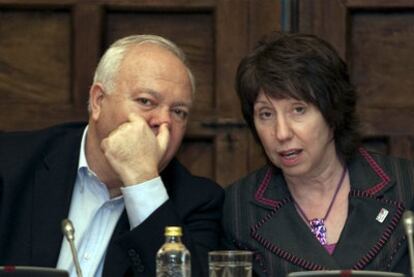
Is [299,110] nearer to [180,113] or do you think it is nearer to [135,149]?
[180,113]

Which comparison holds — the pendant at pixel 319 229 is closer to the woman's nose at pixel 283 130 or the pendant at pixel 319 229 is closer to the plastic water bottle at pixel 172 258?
the woman's nose at pixel 283 130

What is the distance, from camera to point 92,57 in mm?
4301

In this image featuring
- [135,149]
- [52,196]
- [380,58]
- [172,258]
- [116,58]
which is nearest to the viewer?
[172,258]

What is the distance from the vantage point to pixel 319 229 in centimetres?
367

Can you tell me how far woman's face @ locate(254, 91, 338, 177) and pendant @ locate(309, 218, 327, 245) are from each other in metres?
0.14

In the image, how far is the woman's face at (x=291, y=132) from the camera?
11.9 ft

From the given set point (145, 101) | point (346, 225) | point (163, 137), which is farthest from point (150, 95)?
point (346, 225)

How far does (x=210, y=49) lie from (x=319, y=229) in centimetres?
94

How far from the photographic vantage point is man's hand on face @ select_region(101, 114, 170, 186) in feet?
11.4

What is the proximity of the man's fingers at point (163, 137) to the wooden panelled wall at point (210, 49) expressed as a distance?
0.68m

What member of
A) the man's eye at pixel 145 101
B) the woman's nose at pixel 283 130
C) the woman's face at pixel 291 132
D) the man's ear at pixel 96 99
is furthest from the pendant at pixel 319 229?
the man's ear at pixel 96 99

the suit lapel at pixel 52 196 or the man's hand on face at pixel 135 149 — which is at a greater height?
the man's hand on face at pixel 135 149

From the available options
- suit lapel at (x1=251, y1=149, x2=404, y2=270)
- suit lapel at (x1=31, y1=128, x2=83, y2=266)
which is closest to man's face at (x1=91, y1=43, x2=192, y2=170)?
suit lapel at (x1=31, y1=128, x2=83, y2=266)

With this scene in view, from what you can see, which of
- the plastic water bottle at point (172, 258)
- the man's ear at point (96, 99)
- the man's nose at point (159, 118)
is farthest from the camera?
the man's ear at point (96, 99)
